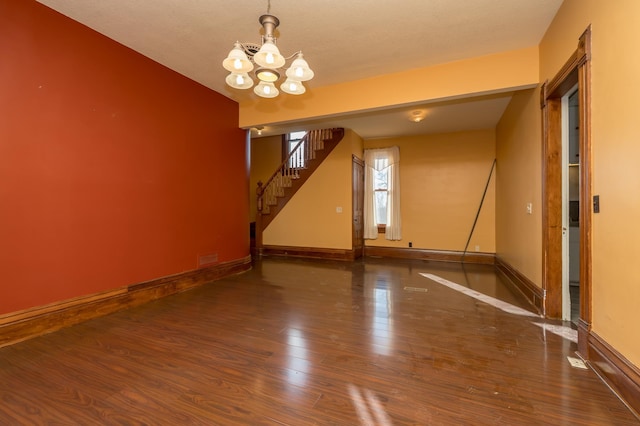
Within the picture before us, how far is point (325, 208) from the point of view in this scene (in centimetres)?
630

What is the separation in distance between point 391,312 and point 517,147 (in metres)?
3.02

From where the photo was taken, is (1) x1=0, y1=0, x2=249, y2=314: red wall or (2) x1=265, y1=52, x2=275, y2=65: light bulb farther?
(1) x1=0, y1=0, x2=249, y2=314: red wall

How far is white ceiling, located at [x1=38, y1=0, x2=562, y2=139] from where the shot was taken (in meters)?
2.43

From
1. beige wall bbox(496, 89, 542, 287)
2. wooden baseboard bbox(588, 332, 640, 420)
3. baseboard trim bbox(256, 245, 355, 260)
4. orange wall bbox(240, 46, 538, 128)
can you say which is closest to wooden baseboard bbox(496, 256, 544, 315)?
beige wall bbox(496, 89, 542, 287)

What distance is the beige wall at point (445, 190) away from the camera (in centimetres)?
585

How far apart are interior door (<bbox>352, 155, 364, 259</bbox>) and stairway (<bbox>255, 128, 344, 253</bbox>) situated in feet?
2.51

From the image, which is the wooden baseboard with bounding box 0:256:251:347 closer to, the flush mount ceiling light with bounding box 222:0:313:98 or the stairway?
the flush mount ceiling light with bounding box 222:0:313:98

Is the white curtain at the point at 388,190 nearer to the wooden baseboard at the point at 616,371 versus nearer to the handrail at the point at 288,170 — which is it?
the handrail at the point at 288,170

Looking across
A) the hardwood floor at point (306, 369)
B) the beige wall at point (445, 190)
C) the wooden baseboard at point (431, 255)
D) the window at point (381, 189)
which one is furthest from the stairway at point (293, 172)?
the hardwood floor at point (306, 369)

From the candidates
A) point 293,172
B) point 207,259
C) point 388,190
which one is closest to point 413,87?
point 388,190

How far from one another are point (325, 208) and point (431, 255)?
2.62 m

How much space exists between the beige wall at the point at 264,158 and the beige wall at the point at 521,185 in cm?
587

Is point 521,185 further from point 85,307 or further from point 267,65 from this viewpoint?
point 85,307

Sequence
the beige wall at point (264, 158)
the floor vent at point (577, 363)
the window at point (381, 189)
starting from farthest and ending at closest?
the beige wall at point (264, 158) → the window at point (381, 189) → the floor vent at point (577, 363)
